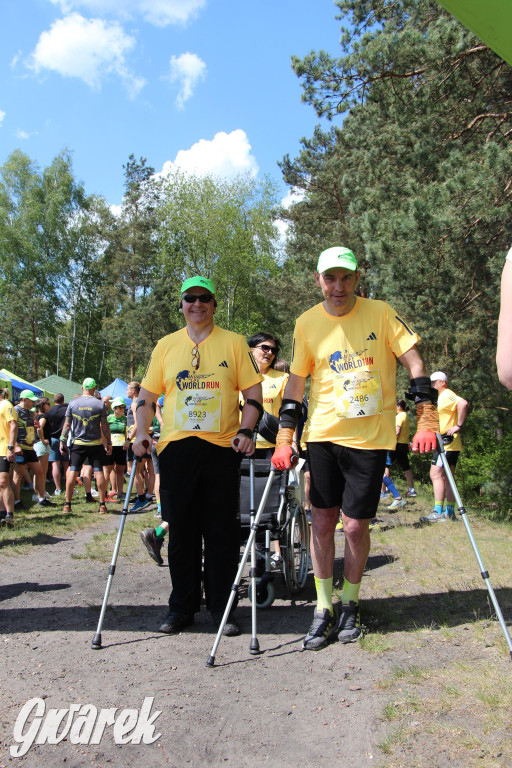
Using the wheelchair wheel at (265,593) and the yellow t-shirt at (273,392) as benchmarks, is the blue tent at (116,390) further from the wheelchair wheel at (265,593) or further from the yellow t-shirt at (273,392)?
the wheelchair wheel at (265,593)

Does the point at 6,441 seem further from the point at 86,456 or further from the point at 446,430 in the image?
the point at 446,430

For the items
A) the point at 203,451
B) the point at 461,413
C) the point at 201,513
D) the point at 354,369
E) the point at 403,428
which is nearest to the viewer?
the point at 354,369

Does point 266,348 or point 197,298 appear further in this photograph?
point 266,348

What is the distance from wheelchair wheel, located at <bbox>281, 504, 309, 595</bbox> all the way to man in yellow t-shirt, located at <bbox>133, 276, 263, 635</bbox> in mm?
787

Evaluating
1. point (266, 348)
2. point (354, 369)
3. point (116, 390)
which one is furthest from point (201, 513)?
point (116, 390)

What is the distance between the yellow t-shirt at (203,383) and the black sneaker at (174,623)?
109cm

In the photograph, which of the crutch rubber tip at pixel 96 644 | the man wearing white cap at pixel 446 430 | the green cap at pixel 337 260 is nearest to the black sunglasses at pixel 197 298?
the green cap at pixel 337 260

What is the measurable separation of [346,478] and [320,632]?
91cm

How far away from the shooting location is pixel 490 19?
2.23m

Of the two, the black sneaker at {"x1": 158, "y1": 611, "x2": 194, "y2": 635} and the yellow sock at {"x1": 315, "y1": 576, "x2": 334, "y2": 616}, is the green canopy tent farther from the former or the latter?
the black sneaker at {"x1": 158, "y1": 611, "x2": 194, "y2": 635}

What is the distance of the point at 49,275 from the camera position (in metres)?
45.9

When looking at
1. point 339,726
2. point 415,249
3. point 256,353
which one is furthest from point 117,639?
point 415,249

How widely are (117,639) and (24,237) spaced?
145 ft

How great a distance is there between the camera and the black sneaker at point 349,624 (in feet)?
12.3
